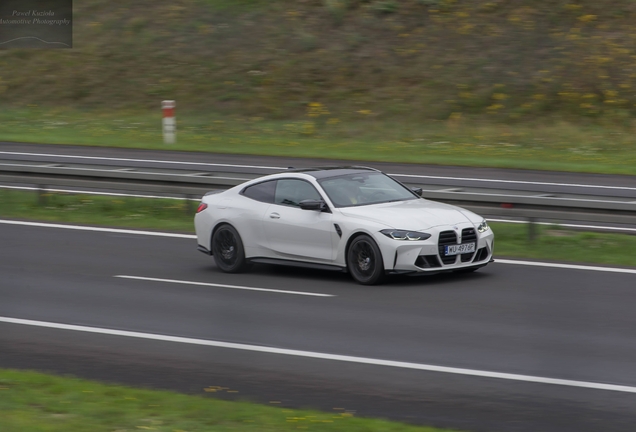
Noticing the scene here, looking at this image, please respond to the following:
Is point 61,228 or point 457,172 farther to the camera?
point 457,172

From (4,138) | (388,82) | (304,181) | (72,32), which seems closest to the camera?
(304,181)

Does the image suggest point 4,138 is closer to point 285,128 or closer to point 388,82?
point 285,128

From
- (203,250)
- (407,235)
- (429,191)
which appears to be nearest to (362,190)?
(407,235)

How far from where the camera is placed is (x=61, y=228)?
17.2 m

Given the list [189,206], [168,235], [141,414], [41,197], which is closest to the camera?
[141,414]

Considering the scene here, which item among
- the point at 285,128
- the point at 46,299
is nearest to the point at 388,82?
the point at 285,128

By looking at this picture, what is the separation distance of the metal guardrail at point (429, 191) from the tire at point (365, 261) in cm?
336

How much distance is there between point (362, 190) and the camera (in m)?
13.1

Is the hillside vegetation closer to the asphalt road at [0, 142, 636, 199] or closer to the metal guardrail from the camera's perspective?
the asphalt road at [0, 142, 636, 199]

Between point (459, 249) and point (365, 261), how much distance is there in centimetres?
107

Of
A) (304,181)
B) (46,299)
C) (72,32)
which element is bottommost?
(46,299)

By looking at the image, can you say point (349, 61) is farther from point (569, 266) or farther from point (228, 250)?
point (569, 266)

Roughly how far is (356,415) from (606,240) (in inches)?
353

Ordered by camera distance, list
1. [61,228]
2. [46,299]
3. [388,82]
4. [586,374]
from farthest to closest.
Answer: [388,82]
[61,228]
[46,299]
[586,374]
